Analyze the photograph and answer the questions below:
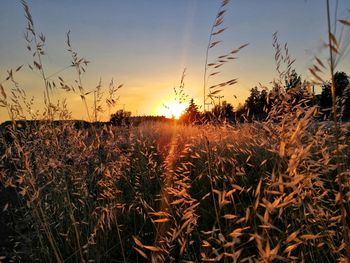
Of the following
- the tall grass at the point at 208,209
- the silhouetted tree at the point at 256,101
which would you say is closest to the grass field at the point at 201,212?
the tall grass at the point at 208,209

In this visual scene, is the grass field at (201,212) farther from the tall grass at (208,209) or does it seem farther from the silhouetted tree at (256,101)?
the silhouetted tree at (256,101)

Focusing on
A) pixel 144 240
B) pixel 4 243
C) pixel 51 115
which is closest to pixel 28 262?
pixel 4 243

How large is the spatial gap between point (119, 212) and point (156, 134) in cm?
484

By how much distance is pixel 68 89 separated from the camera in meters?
2.51

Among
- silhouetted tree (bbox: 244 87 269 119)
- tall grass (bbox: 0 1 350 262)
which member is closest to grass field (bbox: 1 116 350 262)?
tall grass (bbox: 0 1 350 262)

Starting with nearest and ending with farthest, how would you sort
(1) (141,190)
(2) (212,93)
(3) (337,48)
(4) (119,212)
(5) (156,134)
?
(3) (337,48)
(2) (212,93)
(4) (119,212)
(1) (141,190)
(5) (156,134)

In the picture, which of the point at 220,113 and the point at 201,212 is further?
the point at 201,212

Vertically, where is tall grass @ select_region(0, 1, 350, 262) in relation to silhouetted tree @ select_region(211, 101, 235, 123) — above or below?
below

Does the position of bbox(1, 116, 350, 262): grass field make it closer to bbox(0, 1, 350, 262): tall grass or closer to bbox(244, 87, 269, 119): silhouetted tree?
bbox(0, 1, 350, 262): tall grass

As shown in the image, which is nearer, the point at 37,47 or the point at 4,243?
the point at 37,47

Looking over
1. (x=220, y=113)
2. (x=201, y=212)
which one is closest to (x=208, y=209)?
(x=201, y=212)

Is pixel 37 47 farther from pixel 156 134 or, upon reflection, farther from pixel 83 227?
pixel 156 134

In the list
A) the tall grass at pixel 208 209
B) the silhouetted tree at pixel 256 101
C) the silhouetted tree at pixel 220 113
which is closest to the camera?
the tall grass at pixel 208 209

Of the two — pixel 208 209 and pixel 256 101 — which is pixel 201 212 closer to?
pixel 208 209
